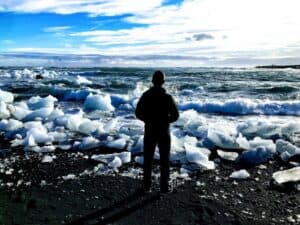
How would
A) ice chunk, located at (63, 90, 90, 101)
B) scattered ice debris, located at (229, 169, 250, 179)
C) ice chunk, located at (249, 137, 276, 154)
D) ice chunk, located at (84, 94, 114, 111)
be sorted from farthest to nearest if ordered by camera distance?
ice chunk, located at (63, 90, 90, 101), ice chunk, located at (84, 94, 114, 111), ice chunk, located at (249, 137, 276, 154), scattered ice debris, located at (229, 169, 250, 179)

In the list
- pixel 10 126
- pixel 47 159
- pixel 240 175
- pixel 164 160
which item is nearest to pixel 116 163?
pixel 47 159

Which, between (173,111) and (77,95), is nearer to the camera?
(173,111)

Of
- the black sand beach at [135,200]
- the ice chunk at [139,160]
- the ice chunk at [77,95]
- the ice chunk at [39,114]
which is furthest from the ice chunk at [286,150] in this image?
the ice chunk at [77,95]

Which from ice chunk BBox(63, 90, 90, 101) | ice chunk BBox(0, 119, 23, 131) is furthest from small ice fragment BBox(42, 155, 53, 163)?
ice chunk BBox(63, 90, 90, 101)

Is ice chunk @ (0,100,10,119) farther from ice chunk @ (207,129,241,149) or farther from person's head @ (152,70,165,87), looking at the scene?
person's head @ (152,70,165,87)

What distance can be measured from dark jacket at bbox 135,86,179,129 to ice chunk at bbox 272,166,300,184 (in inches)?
84.1

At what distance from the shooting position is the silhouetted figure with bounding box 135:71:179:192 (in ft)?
19.0

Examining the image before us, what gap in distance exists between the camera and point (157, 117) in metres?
5.88

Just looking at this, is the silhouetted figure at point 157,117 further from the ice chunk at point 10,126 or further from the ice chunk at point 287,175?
the ice chunk at point 10,126

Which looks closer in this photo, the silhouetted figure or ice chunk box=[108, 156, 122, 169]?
the silhouetted figure

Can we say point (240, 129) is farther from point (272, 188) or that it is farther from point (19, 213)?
point (19, 213)

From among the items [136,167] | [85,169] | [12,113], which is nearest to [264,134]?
[136,167]

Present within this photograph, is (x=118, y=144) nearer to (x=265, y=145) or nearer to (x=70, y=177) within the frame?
(x=70, y=177)

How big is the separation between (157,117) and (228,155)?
9.32ft
